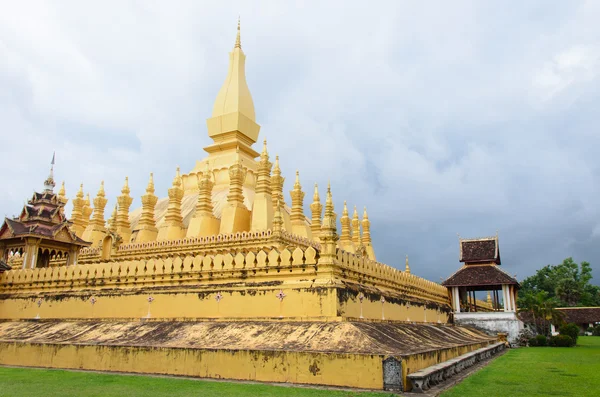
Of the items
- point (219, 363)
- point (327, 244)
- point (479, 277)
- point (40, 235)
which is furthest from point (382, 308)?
point (479, 277)

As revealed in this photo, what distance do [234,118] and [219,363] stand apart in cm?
1832

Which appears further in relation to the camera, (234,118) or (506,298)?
(506,298)

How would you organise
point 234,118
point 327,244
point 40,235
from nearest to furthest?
point 327,244
point 40,235
point 234,118

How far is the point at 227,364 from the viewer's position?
941 cm

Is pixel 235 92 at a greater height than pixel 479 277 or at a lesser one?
greater

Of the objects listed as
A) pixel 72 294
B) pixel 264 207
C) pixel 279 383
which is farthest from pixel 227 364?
pixel 264 207

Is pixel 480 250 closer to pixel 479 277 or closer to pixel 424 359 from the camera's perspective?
pixel 479 277

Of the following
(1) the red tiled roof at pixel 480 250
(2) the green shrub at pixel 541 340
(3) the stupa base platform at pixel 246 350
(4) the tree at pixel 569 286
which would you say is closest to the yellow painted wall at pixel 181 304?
(3) the stupa base platform at pixel 246 350

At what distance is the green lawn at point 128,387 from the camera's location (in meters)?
7.73

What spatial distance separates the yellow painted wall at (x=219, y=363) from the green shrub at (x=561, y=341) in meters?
21.5

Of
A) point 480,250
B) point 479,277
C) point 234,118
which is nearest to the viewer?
point 234,118

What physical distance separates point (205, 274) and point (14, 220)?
11.5 meters

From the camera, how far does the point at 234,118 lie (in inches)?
1025

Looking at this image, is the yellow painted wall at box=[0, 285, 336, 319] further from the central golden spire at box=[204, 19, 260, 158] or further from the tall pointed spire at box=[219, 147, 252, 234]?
the central golden spire at box=[204, 19, 260, 158]
